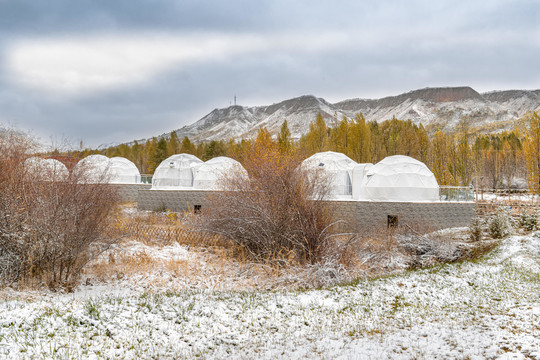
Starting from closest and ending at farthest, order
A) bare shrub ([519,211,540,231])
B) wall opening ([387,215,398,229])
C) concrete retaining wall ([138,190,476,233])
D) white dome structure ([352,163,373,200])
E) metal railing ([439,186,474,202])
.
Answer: bare shrub ([519,211,540,231])
concrete retaining wall ([138,190,476,233])
wall opening ([387,215,398,229])
metal railing ([439,186,474,202])
white dome structure ([352,163,373,200])

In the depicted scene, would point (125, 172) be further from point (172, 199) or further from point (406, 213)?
point (406, 213)

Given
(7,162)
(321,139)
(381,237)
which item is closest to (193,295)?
(7,162)

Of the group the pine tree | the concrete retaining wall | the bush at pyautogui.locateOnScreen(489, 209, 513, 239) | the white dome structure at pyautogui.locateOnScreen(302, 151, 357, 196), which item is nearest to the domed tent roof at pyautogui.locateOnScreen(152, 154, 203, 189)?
the concrete retaining wall

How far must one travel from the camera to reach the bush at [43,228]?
7.25 m

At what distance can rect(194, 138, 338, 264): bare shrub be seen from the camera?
31.3ft

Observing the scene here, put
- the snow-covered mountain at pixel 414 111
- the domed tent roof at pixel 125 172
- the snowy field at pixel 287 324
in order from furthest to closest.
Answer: the snow-covered mountain at pixel 414 111 < the domed tent roof at pixel 125 172 < the snowy field at pixel 287 324

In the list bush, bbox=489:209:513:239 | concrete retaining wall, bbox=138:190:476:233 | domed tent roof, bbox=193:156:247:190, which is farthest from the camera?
domed tent roof, bbox=193:156:247:190

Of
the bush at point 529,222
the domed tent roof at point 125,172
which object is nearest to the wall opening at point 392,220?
the bush at point 529,222

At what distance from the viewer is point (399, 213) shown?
18625 millimetres

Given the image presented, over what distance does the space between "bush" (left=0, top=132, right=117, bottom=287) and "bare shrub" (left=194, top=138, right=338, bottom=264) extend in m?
3.62

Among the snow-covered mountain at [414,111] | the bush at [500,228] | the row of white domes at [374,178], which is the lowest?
the bush at [500,228]

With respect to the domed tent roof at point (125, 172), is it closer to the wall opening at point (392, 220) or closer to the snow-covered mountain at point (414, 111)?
the wall opening at point (392, 220)

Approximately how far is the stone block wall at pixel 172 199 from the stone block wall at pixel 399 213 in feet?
31.0

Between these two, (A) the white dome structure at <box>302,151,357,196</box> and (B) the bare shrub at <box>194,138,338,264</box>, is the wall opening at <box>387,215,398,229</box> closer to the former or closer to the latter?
(A) the white dome structure at <box>302,151,357,196</box>
